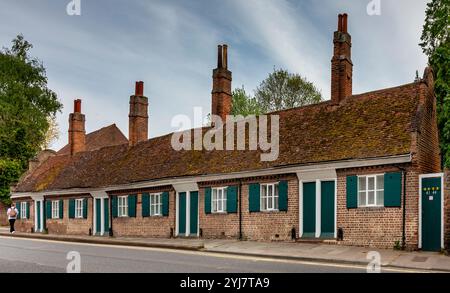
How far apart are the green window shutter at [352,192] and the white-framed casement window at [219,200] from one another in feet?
21.5

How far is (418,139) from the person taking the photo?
1766 centimetres

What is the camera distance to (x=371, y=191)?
18750mm

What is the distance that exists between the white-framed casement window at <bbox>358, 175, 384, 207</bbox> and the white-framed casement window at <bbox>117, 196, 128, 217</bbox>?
15.1 meters

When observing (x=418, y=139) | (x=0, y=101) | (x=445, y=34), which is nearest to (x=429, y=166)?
(x=418, y=139)

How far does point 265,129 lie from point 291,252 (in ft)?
29.9

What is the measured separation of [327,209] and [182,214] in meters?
8.72

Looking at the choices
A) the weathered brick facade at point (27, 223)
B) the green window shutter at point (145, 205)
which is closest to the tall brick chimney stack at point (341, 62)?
the green window shutter at point (145, 205)

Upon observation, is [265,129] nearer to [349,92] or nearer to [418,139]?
[349,92]

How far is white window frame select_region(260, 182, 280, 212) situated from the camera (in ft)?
71.5

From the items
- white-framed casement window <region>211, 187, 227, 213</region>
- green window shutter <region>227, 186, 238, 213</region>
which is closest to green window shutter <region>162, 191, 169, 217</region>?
white-framed casement window <region>211, 187, 227, 213</region>

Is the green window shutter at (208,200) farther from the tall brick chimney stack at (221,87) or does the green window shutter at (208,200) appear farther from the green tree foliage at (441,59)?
the green tree foliage at (441,59)

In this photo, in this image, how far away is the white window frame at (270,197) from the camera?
2180 cm

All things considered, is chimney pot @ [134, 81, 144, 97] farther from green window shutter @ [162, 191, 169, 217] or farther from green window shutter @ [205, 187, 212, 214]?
green window shutter @ [205, 187, 212, 214]
